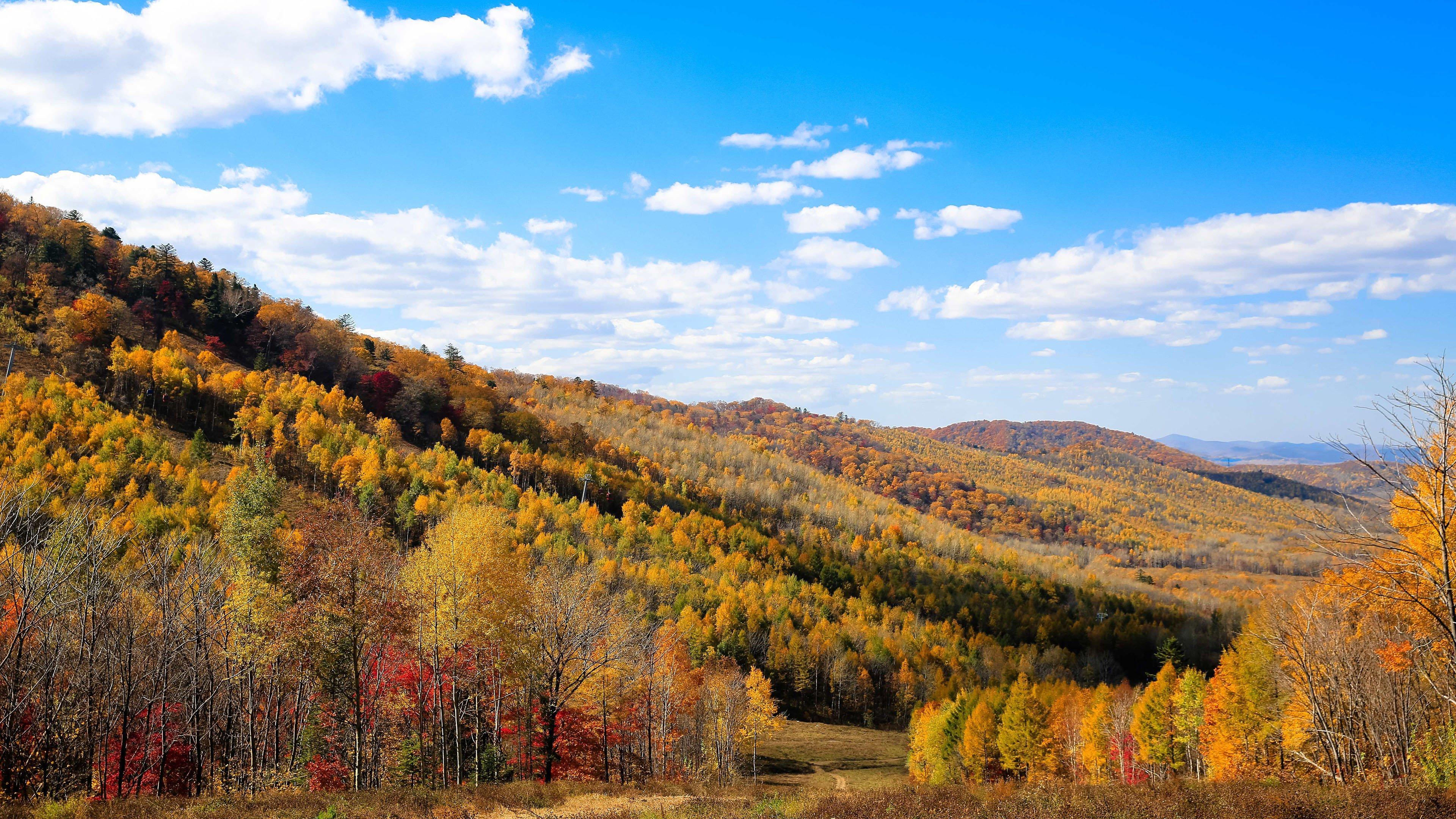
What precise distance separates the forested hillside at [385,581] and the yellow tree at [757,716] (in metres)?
0.43

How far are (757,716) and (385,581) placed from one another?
144 feet

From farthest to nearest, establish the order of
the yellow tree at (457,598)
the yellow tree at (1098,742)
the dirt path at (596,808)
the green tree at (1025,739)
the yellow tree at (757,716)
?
1. the yellow tree at (757,716)
2. the green tree at (1025,739)
3. the yellow tree at (1098,742)
4. the yellow tree at (457,598)
5. the dirt path at (596,808)

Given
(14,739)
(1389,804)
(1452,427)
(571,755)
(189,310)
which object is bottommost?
(571,755)

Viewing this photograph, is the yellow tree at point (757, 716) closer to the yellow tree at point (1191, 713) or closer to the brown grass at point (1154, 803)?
the yellow tree at point (1191, 713)

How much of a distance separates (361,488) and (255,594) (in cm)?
6808

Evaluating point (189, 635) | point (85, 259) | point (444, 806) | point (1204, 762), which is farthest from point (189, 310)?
point (1204, 762)

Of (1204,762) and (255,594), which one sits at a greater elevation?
(255,594)

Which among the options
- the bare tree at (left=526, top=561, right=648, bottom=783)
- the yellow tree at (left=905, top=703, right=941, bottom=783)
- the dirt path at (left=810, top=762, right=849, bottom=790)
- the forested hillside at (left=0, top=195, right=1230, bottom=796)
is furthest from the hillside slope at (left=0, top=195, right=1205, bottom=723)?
the bare tree at (left=526, top=561, right=648, bottom=783)

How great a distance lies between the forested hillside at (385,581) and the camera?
2453 centimetres

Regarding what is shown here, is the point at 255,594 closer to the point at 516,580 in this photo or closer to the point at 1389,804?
the point at 516,580

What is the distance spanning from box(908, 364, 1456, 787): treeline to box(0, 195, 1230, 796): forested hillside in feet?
67.9

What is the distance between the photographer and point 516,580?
1300 inches

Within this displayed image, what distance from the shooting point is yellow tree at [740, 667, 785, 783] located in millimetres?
60531

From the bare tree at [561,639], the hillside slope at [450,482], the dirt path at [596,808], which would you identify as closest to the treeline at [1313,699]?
the dirt path at [596,808]
